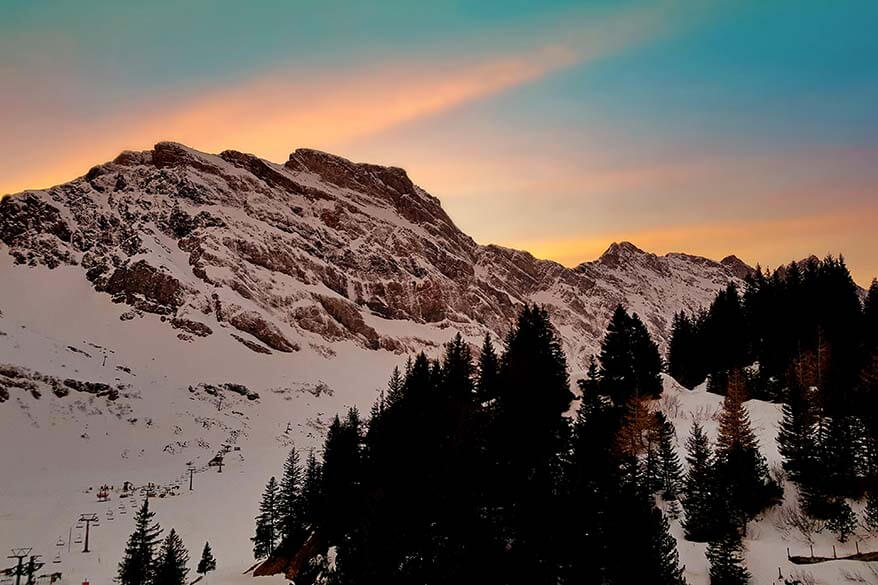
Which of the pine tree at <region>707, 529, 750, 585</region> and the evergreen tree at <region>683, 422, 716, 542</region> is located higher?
the evergreen tree at <region>683, 422, 716, 542</region>

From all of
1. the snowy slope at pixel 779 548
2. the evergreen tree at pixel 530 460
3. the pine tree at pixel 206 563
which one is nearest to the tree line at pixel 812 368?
the snowy slope at pixel 779 548

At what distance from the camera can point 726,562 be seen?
99.7 ft

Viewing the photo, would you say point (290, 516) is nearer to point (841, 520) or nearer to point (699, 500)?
point (699, 500)

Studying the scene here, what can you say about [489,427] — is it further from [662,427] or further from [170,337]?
[170,337]

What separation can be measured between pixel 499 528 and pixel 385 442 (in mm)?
12434

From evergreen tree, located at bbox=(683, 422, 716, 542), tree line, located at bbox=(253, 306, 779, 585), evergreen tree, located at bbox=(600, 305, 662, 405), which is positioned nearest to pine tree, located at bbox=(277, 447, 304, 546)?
tree line, located at bbox=(253, 306, 779, 585)

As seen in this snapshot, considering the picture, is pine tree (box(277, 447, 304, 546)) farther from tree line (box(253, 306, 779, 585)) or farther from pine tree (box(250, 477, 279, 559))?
tree line (box(253, 306, 779, 585))

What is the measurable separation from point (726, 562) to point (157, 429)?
113 meters

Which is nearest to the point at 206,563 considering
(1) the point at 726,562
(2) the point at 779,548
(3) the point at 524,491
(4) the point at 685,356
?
(3) the point at 524,491

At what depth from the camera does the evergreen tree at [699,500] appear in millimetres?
35422

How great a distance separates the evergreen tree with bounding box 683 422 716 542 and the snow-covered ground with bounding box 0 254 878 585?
44.1 inches

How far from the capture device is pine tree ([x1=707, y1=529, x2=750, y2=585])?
3011cm

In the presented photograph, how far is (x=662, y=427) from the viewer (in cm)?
4466

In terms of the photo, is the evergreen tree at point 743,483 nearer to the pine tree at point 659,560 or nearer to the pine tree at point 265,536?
the pine tree at point 659,560
